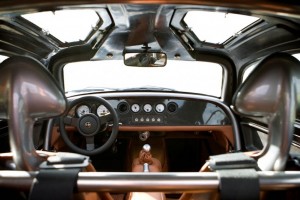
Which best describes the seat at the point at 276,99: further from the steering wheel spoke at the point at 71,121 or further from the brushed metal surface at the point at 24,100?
the steering wheel spoke at the point at 71,121

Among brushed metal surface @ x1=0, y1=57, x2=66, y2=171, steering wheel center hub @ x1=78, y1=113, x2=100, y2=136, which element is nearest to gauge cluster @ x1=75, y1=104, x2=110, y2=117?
steering wheel center hub @ x1=78, y1=113, x2=100, y2=136

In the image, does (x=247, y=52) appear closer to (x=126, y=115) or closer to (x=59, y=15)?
(x=126, y=115)

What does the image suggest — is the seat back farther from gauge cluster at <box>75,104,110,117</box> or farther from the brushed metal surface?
gauge cluster at <box>75,104,110,117</box>

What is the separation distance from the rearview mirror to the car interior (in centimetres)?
1

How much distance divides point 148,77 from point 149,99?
1.56 feet

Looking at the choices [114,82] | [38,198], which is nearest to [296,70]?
[38,198]

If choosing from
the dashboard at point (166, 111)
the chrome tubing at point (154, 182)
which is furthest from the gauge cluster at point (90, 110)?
the chrome tubing at point (154, 182)

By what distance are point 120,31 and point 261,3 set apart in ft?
6.21

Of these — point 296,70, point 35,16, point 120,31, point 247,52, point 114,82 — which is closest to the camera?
point 296,70

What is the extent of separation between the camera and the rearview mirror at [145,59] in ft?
10.8

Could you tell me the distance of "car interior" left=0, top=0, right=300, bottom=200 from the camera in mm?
1196

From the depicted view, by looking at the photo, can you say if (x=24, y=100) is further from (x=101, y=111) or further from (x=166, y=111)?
(x=166, y=111)

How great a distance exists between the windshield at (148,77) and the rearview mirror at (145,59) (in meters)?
0.40

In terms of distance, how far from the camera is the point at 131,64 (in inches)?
134
